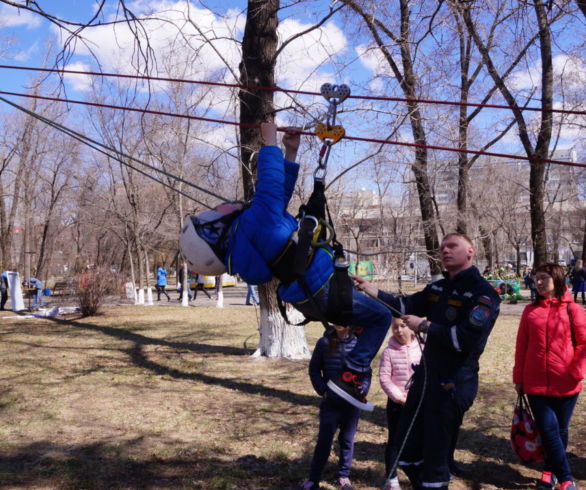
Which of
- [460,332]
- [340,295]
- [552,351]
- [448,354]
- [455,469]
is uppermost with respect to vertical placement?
[340,295]

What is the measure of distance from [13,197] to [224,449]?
108 ft

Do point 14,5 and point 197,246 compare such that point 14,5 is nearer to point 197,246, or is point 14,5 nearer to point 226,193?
point 197,246

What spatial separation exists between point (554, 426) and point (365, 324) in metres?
2.12

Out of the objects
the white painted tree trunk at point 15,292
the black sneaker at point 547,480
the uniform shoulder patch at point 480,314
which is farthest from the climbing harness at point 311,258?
the white painted tree trunk at point 15,292

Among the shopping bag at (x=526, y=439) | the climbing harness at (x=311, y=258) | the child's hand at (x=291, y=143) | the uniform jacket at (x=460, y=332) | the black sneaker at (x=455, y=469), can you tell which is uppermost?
the child's hand at (x=291, y=143)

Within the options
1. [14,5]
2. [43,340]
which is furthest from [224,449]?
[43,340]

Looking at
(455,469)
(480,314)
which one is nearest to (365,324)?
(480,314)

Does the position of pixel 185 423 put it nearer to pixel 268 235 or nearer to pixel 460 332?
pixel 460 332

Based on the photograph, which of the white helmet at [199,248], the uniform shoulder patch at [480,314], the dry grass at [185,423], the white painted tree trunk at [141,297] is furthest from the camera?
the white painted tree trunk at [141,297]

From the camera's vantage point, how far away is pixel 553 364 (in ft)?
14.0

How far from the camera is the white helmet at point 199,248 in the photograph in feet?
9.98

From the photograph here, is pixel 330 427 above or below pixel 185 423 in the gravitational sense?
above

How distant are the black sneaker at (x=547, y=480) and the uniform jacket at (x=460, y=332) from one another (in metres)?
1.62

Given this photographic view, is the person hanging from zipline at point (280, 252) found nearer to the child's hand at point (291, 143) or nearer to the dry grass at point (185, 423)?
the child's hand at point (291, 143)
